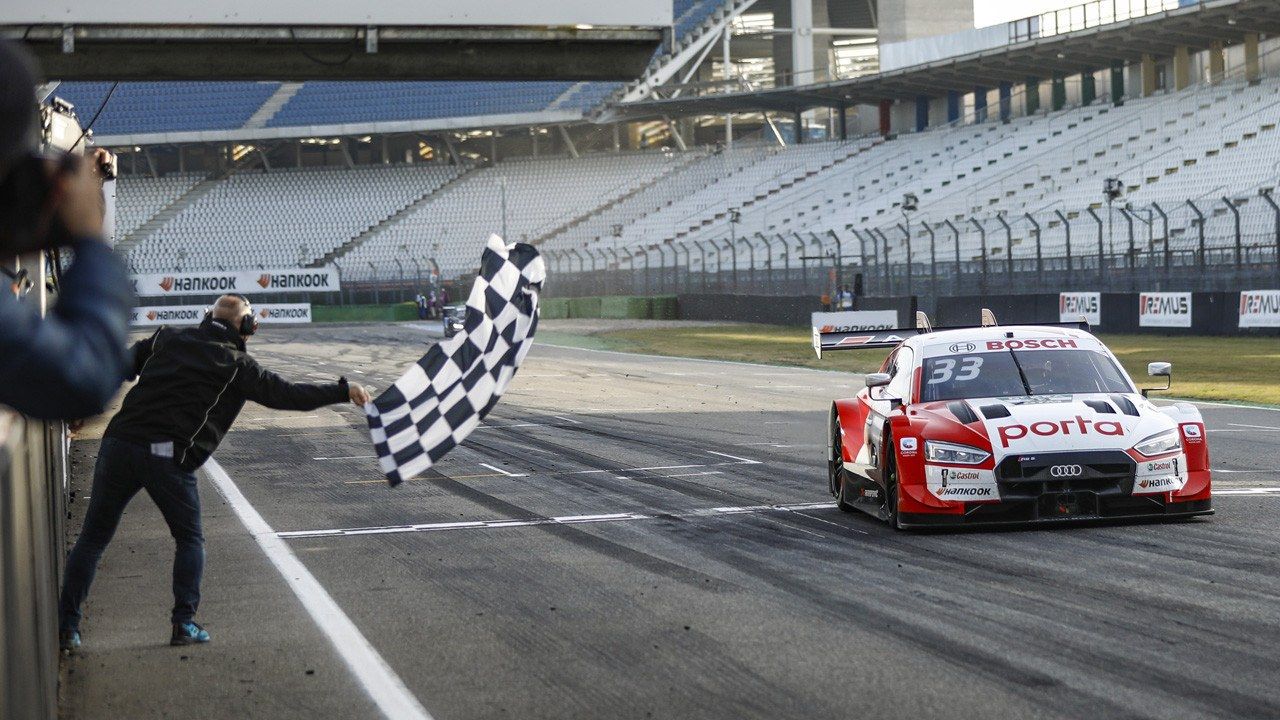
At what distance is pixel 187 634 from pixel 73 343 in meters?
5.16

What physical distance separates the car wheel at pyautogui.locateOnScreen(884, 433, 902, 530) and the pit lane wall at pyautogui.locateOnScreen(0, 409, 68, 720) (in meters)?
5.70

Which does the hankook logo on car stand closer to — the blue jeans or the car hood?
the car hood

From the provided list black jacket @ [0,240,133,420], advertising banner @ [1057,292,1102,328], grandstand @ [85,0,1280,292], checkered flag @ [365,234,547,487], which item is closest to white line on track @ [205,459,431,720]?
checkered flag @ [365,234,547,487]

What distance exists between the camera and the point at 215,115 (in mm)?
84250

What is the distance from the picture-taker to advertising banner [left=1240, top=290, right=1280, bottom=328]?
30859 millimetres

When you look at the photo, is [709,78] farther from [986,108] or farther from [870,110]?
[986,108]

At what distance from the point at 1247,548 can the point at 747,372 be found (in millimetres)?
21464

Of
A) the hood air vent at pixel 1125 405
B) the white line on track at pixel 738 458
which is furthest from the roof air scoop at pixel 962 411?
the white line on track at pixel 738 458

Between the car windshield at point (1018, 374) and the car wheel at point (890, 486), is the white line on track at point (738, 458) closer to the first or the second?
the car windshield at point (1018, 374)

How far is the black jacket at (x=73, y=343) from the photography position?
234 cm

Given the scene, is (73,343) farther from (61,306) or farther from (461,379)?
(461,379)

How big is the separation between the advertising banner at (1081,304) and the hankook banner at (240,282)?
3092 cm

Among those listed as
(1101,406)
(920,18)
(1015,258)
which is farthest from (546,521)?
(920,18)

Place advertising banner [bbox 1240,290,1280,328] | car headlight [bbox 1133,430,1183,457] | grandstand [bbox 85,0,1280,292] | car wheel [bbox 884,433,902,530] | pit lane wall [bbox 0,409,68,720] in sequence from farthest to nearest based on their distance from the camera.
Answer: grandstand [bbox 85,0,1280,292]
advertising banner [bbox 1240,290,1280,328]
car wheel [bbox 884,433,902,530]
car headlight [bbox 1133,430,1183,457]
pit lane wall [bbox 0,409,68,720]
